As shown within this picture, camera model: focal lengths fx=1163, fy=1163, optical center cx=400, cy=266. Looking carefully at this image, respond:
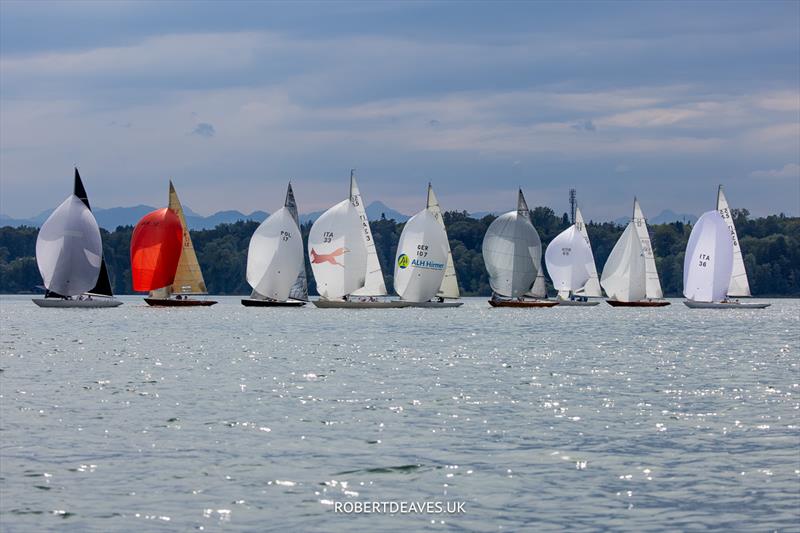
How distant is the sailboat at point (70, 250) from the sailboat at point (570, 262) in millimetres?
49164

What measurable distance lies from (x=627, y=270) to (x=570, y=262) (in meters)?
6.92

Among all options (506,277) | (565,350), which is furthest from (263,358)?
(506,277)

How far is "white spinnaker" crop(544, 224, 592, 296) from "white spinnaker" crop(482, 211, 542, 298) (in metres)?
16.3

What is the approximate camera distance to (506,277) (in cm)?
10856

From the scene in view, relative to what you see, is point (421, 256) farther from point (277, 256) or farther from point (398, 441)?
point (398, 441)

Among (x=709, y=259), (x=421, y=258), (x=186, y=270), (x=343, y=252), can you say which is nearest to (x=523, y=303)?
(x=421, y=258)

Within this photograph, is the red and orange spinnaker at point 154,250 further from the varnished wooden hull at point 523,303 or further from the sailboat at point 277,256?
the varnished wooden hull at point 523,303

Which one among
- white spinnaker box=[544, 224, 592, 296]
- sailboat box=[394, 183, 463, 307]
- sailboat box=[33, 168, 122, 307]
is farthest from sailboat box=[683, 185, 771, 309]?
sailboat box=[33, 168, 122, 307]

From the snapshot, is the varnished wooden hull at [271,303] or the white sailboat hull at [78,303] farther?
the varnished wooden hull at [271,303]

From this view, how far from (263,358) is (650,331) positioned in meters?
36.8

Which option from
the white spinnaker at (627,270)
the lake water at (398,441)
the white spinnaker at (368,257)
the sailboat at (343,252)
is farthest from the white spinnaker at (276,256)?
the lake water at (398,441)

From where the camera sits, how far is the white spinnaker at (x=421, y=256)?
98812mm

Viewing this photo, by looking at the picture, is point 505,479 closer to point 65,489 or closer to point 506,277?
point 65,489

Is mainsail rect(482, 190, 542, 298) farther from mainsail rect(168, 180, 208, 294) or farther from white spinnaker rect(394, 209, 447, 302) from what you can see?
mainsail rect(168, 180, 208, 294)
